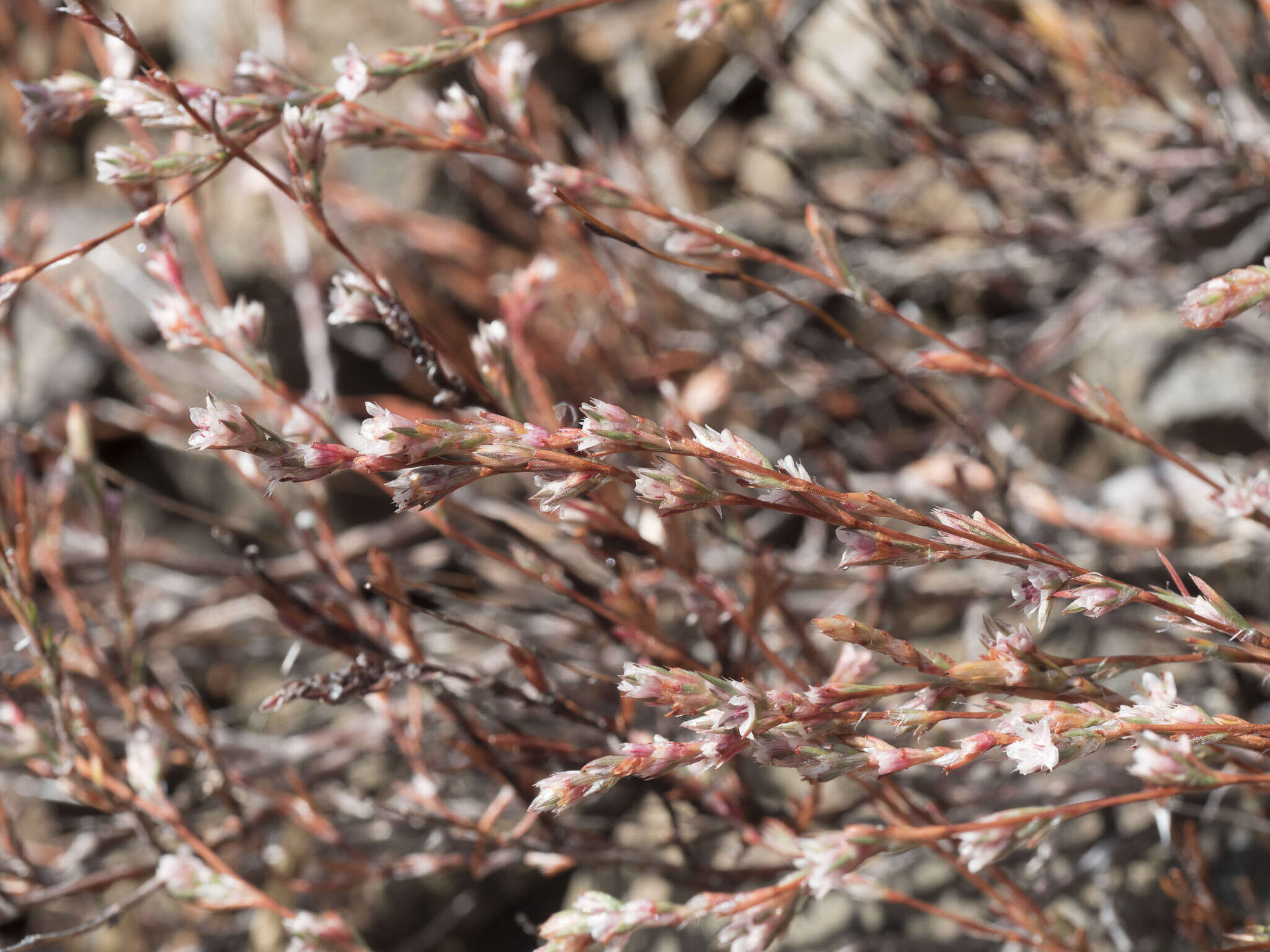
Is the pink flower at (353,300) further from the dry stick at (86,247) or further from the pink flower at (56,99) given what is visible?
the pink flower at (56,99)

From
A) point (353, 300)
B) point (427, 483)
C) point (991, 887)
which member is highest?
point (353, 300)

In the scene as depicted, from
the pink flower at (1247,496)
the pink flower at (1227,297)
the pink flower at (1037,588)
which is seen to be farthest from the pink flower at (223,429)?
the pink flower at (1247,496)

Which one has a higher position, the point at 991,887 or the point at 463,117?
the point at 463,117

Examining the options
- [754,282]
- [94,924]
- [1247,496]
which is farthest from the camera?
[94,924]

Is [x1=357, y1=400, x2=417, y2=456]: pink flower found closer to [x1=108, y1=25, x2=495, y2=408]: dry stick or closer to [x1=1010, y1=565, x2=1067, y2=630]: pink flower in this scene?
[x1=108, y1=25, x2=495, y2=408]: dry stick

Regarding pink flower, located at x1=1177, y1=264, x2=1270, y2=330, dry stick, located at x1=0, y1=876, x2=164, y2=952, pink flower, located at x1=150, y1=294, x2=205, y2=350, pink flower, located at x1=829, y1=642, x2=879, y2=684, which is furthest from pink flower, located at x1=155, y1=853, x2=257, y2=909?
pink flower, located at x1=1177, y1=264, x2=1270, y2=330

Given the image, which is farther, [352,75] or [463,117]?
[463,117]

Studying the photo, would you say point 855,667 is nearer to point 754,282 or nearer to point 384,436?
point 754,282

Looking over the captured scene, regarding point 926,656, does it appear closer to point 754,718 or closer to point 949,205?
point 754,718

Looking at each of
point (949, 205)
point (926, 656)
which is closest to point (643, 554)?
point (926, 656)

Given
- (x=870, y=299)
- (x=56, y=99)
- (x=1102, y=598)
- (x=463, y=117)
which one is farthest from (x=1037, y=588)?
(x=56, y=99)
